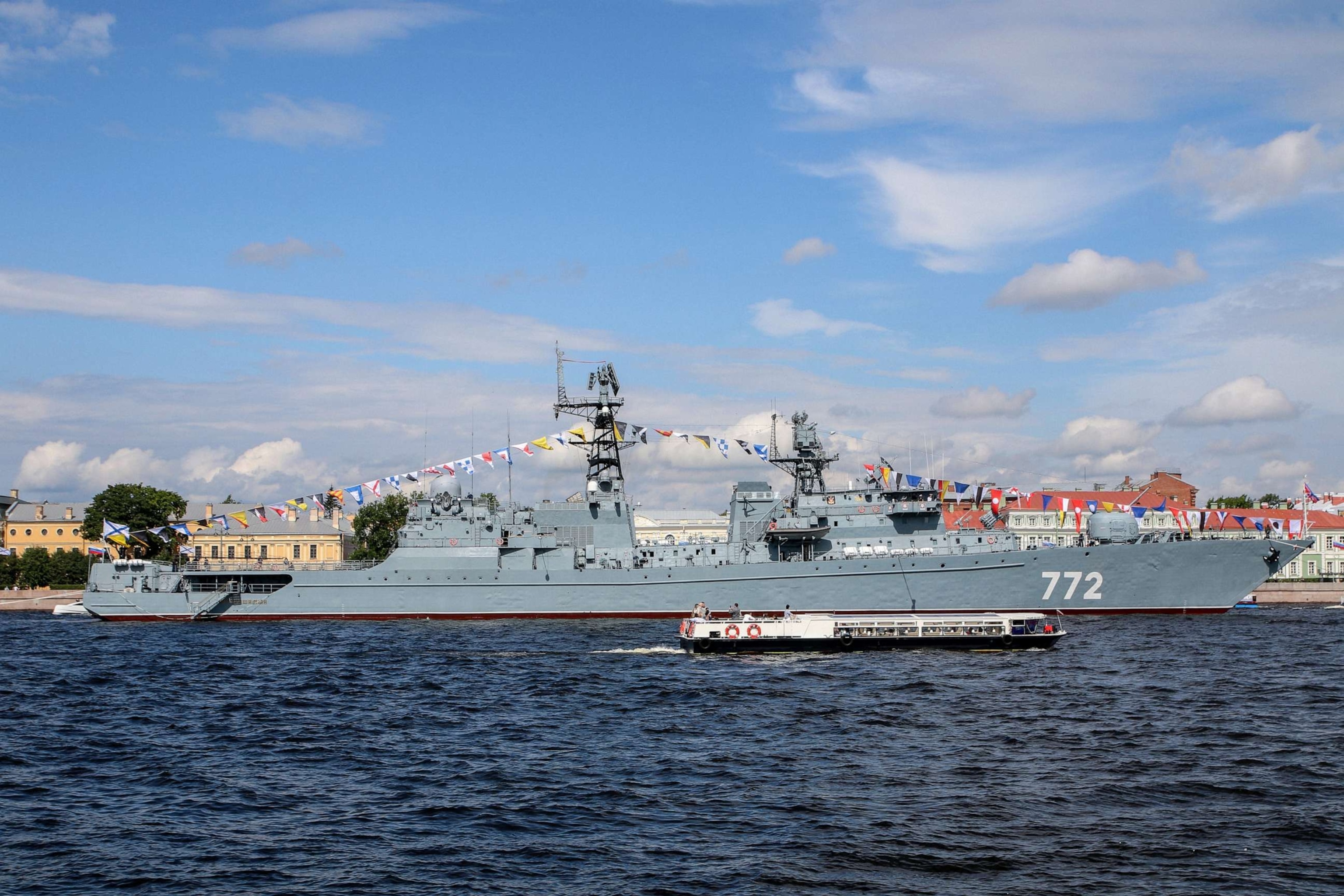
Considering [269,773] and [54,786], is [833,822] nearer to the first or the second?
[269,773]

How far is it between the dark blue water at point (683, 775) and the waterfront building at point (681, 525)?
7220 centimetres

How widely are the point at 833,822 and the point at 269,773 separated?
10971 millimetres

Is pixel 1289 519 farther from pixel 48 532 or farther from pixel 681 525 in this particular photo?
pixel 48 532

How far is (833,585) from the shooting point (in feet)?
157

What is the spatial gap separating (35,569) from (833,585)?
3126 inches

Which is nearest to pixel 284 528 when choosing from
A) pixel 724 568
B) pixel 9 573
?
pixel 9 573

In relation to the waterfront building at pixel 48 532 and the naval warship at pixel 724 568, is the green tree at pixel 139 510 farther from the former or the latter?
the naval warship at pixel 724 568

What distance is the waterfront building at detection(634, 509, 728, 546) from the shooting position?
110062 millimetres

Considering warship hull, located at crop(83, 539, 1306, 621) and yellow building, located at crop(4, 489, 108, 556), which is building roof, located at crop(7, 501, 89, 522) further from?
warship hull, located at crop(83, 539, 1306, 621)

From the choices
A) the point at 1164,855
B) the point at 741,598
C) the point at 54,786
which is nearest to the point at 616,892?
the point at 1164,855

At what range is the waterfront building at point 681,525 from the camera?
Result: 361 feet

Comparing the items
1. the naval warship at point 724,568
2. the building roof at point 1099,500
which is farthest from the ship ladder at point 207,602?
the building roof at point 1099,500

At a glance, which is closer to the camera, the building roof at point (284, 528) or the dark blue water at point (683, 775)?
the dark blue water at point (683, 775)

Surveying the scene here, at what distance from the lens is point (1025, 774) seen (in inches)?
765
